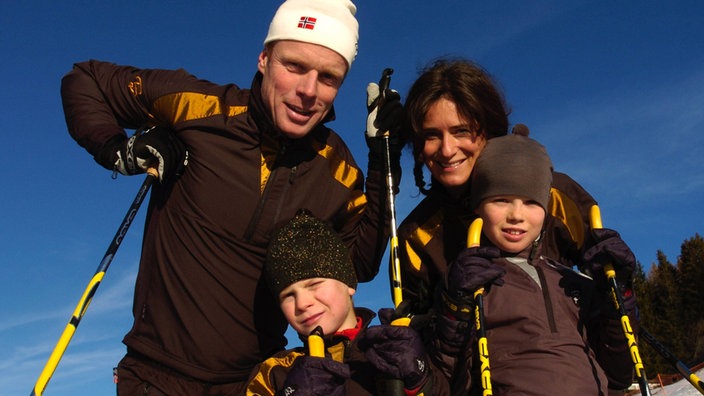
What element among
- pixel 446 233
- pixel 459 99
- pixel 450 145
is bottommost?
pixel 446 233

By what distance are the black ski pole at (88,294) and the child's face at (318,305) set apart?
125cm

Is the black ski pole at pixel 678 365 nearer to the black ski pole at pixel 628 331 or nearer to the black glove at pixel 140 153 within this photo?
the black ski pole at pixel 628 331

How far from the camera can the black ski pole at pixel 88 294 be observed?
12.8 ft

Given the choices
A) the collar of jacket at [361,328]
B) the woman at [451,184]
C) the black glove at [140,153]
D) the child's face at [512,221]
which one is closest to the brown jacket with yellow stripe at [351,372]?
the collar of jacket at [361,328]

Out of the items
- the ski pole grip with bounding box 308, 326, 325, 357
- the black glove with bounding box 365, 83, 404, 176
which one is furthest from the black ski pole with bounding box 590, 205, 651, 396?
the black glove with bounding box 365, 83, 404, 176

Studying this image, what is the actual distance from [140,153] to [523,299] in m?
2.57

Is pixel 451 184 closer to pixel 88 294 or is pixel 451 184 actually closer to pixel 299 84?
pixel 299 84

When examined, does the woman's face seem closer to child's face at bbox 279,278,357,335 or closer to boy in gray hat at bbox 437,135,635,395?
boy in gray hat at bbox 437,135,635,395

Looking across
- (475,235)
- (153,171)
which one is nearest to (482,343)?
(475,235)

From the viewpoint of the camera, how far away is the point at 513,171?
3.97 m

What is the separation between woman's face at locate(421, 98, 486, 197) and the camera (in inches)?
176

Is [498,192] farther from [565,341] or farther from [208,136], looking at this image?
[208,136]

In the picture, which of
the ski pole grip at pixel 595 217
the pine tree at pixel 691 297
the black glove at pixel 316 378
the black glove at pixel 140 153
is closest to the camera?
the black glove at pixel 316 378

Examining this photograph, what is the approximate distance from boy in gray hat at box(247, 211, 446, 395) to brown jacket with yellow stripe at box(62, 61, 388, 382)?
0.89 ft
